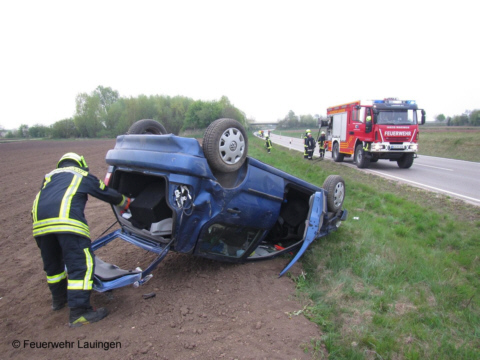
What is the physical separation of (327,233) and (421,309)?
5.16 ft

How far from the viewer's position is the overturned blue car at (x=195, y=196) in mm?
2898

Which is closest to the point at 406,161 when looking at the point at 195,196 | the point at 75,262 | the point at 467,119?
the point at 195,196

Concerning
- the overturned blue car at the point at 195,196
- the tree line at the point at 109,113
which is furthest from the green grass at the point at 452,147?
the overturned blue car at the point at 195,196

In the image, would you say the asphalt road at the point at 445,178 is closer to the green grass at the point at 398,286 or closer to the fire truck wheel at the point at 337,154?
the green grass at the point at 398,286

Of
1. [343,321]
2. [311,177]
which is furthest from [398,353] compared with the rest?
[311,177]

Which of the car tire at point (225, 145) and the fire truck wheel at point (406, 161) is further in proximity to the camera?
the fire truck wheel at point (406, 161)

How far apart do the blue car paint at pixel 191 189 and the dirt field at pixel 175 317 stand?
0.95 feet

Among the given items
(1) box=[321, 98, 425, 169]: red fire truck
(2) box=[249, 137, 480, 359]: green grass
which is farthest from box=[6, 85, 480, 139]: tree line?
(2) box=[249, 137, 480, 359]: green grass

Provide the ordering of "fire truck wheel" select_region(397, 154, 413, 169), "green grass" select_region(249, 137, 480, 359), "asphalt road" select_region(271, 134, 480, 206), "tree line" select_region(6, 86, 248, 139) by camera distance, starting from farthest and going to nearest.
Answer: "tree line" select_region(6, 86, 248, 139) < "fire truck wheel" select_region(397, 154, 413, 169) < "asphalt road" select_region(271, 134, 480, 206) < "green grass" select_region(249, 137, 480, 359)

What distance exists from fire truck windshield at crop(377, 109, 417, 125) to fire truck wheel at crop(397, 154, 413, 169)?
1328mm

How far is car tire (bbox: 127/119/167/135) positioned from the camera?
12.4 ft

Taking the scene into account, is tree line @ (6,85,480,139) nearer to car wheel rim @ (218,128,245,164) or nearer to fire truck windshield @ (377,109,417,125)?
fire truck windshield @ (377,109,417,125)

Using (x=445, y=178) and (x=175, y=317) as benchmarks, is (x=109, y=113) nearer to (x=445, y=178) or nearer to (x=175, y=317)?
(x=445, y=178)

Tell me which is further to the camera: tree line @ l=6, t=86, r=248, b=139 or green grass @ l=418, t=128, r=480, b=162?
tree line @ l=6, t=86, r=248, b=139
